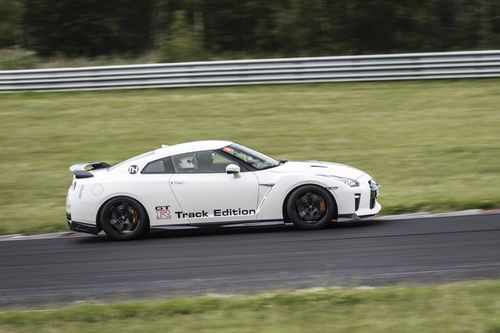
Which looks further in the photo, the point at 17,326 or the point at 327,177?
the point at 327,177

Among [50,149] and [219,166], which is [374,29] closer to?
[50,149]

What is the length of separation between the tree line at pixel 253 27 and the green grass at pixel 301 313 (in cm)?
1841

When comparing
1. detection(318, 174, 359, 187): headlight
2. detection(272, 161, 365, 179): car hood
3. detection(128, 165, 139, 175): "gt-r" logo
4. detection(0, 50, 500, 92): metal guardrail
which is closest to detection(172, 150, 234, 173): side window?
detection(128, 165, 139, 175): "gt-r" logo

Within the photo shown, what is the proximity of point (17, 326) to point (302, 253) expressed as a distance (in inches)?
137

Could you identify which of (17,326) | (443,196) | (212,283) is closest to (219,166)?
(212,283)

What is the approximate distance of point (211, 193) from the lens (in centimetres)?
1084

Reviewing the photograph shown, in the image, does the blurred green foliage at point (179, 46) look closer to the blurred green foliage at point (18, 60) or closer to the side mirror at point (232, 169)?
the blurred green foliage at point (18, 60)

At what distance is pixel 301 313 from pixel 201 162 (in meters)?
4.39

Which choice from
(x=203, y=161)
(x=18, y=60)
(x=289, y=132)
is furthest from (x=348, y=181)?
(x=18, y=60)

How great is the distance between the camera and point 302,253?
946cm

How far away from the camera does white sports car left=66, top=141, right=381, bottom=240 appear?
10.7m

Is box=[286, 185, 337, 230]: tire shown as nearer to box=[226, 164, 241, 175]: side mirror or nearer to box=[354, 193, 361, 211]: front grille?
box=[354, 193, 361, 211]: front grille

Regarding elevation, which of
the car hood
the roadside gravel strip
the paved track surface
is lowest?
the paved track surface

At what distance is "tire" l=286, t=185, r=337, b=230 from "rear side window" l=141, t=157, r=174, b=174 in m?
1.70
